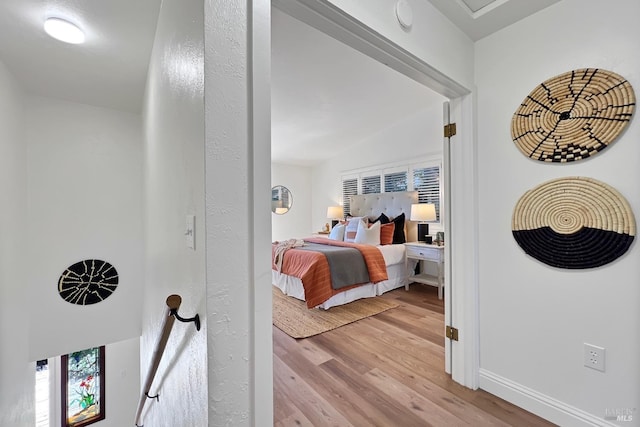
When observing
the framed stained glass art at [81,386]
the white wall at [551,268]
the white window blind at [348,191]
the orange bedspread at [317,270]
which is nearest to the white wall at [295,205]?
the white window blind at [348,191]

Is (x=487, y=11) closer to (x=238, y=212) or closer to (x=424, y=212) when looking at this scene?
(x=238, y=212)

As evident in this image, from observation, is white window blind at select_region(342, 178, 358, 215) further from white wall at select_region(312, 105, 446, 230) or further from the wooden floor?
the wooden floor

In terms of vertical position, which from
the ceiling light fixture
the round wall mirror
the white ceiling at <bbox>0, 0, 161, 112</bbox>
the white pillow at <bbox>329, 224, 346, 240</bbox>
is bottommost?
the white pillow at <bbox>329, 224, 346, 240</bbox>

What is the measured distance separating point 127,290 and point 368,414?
2.84m

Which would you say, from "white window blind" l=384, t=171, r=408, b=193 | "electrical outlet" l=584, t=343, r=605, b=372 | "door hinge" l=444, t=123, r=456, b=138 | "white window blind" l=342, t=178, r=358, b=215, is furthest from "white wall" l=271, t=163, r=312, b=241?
→ "electrical outlet" l=584, t=343, r=605, b=372

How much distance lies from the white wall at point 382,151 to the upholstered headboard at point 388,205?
61cm

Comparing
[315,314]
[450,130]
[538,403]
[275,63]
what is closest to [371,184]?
[315,314]

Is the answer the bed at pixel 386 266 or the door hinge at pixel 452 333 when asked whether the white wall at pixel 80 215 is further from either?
the door hinge at pixel 452 333

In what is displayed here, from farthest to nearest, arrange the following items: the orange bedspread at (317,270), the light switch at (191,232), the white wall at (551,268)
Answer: the orange bedspread at (317,270) → the white wall at (551,268) → the light switch at (191,232)

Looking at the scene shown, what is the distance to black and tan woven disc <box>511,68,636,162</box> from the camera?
1.28m

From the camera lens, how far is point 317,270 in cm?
312

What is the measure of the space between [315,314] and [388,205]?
8.62 feet

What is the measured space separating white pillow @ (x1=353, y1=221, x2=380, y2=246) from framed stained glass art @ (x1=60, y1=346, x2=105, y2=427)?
4.07 metres

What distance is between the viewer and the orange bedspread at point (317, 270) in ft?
10.1
